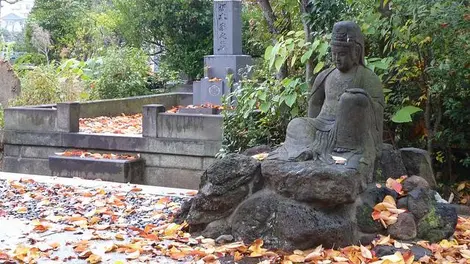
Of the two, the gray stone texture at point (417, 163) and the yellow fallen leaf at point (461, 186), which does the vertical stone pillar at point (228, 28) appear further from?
the gray stone texture at point (417, 163)

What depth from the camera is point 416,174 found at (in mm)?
6574

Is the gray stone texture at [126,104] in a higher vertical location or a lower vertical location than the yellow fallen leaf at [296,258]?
higher

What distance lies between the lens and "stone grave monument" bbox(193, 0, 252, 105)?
15172 mm

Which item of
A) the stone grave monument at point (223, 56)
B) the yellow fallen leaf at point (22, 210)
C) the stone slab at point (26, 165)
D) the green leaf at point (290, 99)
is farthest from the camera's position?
the stone grave monument at point (223, 56)

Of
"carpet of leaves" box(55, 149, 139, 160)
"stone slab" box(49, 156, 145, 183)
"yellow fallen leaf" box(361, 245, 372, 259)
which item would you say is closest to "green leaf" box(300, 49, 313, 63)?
"yellow fallen leaf" box(361, 245, 372, 259)

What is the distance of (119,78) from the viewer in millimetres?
17844

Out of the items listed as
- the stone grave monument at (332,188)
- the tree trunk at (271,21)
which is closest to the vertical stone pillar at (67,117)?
the tree trunk at (271,21)

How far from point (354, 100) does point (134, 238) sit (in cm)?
223

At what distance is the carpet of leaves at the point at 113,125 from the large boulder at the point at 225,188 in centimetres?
688

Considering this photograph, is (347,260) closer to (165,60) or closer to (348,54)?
(348,54)

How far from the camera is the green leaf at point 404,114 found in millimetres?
7773

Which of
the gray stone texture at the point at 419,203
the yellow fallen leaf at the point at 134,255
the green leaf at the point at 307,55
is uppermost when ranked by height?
the green leaf at the point at 307,55

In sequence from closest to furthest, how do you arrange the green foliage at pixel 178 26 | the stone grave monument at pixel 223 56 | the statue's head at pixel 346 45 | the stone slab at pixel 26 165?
1. the statue's head at pixel 346 45
2. the stone slab at pixel 26 165
3. the stone grave monument at pixel 223 56
4. the green foliage at pixel 178 26

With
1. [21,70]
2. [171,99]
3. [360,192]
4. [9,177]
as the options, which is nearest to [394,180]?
[360,192]
